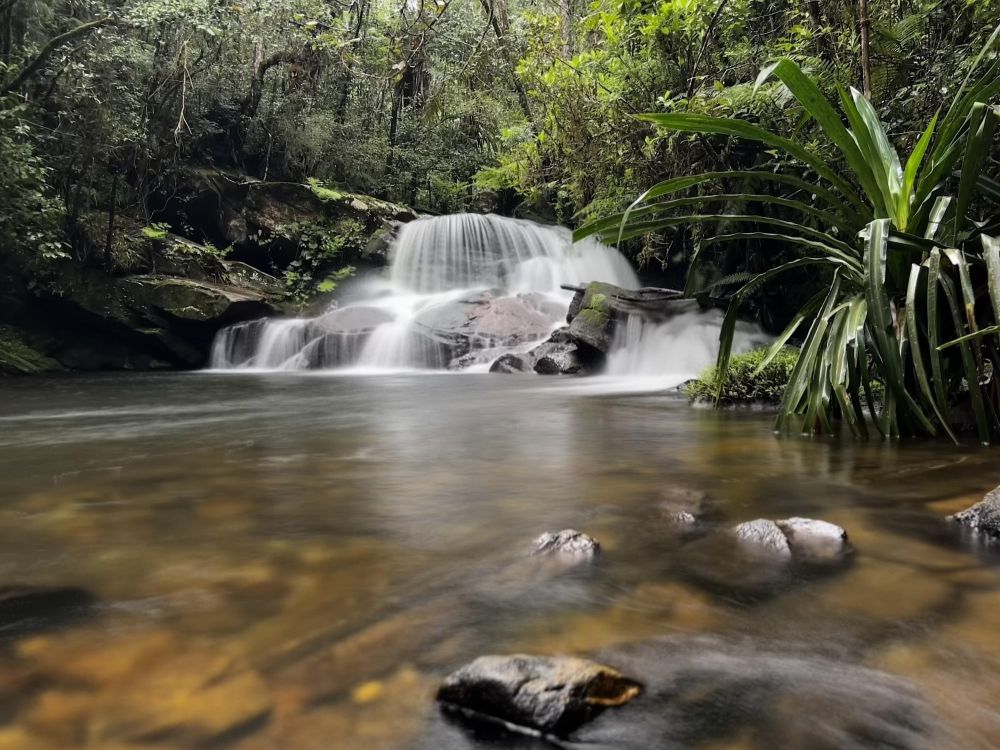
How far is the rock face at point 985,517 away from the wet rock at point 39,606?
251 centimetres

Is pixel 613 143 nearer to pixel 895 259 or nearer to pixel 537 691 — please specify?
pixel 895 259

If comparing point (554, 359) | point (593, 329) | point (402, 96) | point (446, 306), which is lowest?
A: point (554, 359)

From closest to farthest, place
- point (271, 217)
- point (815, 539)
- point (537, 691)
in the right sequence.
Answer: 1. point (537, 691)
2. point (815, 539)
3. point (271, 217)

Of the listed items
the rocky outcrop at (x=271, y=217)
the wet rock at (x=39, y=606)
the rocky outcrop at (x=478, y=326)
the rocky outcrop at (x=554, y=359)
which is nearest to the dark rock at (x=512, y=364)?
the rocky outcrop at (x=554, y=359)

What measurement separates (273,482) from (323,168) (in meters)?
17.3

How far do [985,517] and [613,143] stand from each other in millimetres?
7480

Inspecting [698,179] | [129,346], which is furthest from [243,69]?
[698,179]

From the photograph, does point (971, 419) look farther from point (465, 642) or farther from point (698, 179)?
point (465, 642)

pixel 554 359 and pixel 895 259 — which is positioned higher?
pixel 895 259

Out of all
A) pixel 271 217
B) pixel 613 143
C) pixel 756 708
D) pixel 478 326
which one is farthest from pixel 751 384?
pixel 271 217

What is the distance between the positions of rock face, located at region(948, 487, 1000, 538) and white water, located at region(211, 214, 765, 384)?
20.0 feet

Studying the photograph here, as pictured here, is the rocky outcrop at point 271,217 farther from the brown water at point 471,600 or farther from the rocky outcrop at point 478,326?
the brown water at point 471,600

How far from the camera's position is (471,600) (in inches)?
64.7

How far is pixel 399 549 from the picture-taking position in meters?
2.05
